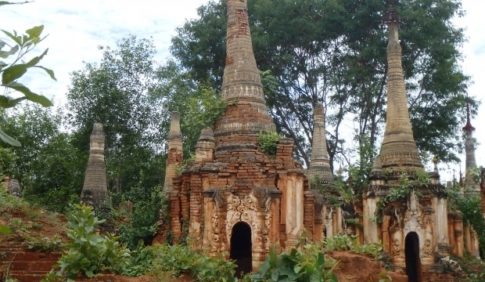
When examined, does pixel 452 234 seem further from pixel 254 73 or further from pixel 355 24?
pixel 355 24

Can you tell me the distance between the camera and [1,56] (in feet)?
5.70

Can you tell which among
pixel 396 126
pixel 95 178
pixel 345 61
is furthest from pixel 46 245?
pixel 345 61

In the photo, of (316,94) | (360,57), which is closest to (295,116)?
(316,94)

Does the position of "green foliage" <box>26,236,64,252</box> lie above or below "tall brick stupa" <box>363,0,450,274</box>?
below

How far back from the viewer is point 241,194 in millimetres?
12133

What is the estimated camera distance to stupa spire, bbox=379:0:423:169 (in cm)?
1712

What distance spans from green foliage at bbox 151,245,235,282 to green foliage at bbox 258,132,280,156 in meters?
3.03

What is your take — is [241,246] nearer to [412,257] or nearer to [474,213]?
[412,257]

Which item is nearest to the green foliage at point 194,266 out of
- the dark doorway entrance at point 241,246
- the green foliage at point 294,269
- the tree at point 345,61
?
the green foliage at point 294,269

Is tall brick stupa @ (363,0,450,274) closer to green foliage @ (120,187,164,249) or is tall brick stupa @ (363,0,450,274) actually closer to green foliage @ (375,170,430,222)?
green foliage @ (375,170,430,222)

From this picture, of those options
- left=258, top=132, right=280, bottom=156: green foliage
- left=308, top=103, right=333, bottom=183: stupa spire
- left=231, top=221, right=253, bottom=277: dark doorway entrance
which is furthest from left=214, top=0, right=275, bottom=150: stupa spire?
left=308, top=103, right=333, bottom=183: stupa spire

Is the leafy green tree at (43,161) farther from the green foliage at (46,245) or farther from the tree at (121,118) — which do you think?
the green foliage at (46,245)

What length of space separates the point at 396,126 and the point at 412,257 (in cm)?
353

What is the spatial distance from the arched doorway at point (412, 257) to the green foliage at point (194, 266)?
7553 millimetres
